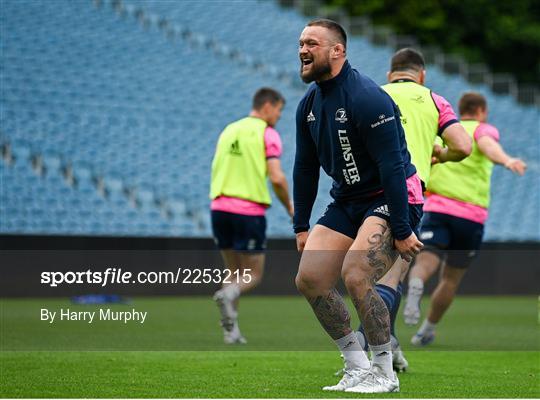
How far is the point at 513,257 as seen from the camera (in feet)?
71.7

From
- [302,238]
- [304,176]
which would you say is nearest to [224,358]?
[302,238]

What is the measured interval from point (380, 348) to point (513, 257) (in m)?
15.8

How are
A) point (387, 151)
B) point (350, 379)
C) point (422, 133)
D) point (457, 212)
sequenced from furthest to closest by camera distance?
point (457, 212), point (422, 133), point (350, 379), point (387, 151)

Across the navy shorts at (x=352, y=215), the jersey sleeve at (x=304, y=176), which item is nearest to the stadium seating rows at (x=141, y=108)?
the jersey sleeve at (x=304, y=176)

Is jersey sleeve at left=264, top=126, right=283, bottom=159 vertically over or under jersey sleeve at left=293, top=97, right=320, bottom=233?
under

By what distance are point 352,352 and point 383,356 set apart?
0.72 ft

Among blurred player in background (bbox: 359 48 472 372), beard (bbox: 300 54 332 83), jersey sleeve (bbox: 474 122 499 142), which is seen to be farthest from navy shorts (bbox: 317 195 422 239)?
jersey sleeve (bbox: 474 122 499 142)

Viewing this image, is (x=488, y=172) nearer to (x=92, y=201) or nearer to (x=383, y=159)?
(x=383, y=159)

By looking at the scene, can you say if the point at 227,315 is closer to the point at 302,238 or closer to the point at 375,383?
the point at 302,238

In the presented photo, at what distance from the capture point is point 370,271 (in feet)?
21.2

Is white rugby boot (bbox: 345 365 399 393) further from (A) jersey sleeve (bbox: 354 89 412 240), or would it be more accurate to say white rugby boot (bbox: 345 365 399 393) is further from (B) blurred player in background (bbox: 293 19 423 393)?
(A) jersey sleeve (bbox: 354 89 412 240)

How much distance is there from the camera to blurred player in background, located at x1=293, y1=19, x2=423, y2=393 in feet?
21.1

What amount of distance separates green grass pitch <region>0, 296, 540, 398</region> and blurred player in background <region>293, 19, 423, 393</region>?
1.24ft

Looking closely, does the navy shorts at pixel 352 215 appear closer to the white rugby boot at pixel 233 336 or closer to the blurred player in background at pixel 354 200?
the blurred player in background at pixel 354 200
